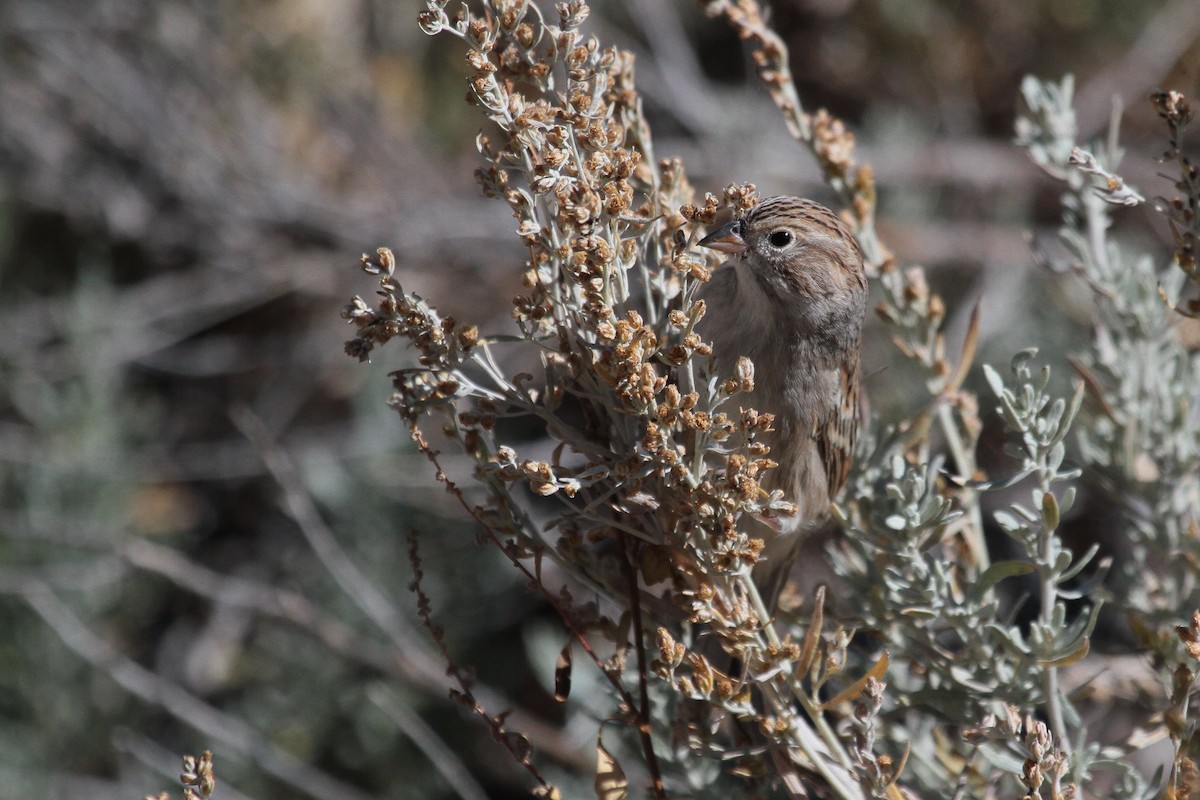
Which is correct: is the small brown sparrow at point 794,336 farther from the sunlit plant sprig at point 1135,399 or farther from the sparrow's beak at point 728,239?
the sunlit plant sprig at point 1135,399

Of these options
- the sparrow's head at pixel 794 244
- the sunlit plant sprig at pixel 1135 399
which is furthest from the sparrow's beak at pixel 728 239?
the sunlit plant sprig at pixel 1135 399

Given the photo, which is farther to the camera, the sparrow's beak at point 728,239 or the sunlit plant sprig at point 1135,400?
the sparrow's beak at point 728,239

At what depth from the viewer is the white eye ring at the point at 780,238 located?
2557mm

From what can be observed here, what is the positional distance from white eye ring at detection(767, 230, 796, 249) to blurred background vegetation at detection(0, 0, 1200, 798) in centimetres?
181

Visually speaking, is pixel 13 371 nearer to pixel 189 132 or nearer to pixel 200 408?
pixel 200 408

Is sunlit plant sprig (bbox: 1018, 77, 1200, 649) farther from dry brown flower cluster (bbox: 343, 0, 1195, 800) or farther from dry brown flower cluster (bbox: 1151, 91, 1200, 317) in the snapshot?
dry brown flower cluster (bbox: 1151, 91, 1200, 317)

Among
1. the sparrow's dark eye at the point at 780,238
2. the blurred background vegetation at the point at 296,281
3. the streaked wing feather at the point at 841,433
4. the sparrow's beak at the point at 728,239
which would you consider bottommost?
the streaked wing feather at the point at 841,433

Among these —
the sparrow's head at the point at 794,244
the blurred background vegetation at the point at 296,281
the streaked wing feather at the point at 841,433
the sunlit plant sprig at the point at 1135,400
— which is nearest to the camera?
the sunlit plant sprig at the point at 1135,400

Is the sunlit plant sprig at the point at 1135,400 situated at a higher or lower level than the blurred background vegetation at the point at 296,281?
lower

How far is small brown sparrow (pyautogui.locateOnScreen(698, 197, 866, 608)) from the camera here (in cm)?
246

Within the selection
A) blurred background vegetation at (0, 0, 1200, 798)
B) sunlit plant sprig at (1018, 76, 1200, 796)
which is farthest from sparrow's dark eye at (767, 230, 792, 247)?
blurred background vegetation at (0, 0, 1200, 798)

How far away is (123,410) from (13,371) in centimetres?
53

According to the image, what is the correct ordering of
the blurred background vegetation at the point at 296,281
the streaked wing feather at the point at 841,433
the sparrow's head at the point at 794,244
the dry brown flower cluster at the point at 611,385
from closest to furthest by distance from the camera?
the dry brown flower cluster at the point at 611,385
the streaked wing feather at the point at 841,433
the sparrow's head at the point at 794,244
the blurred background vegetation at the point at 296,281

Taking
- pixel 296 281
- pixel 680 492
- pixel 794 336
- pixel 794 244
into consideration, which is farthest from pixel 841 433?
pixel 296 281
